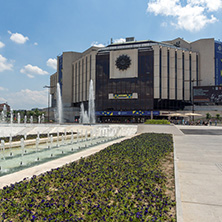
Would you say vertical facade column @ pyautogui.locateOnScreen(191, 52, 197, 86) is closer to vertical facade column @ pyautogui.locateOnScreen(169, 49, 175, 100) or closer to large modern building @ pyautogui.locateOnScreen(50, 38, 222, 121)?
large modern building @ pyautogui.locateOnScreen(50, 38, 222, 121)

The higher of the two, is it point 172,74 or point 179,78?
point 172,74

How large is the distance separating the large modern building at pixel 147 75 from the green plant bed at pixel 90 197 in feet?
172

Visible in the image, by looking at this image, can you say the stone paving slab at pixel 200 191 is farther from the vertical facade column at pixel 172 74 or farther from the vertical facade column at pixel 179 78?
the vertical facade column at pixel 179 78

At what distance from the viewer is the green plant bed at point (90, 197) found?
3.73m

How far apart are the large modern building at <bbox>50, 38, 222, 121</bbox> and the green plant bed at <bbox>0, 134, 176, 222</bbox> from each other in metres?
52.6

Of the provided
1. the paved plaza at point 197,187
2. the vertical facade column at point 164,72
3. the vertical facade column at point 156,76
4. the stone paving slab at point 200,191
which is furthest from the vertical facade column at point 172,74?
the stone paving slab at point 200,191

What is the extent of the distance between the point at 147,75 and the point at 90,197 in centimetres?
5728

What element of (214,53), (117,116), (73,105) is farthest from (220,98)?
(73,105)

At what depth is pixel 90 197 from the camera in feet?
15.3

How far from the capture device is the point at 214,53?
209 feet

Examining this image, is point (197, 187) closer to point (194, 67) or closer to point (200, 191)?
point (200, 191)

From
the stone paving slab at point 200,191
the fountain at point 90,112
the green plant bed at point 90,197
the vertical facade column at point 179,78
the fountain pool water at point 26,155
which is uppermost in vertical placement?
the vertical facade column at point 179,78

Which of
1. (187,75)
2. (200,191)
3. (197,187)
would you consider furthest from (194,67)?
(200,191)

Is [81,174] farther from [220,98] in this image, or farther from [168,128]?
[220,98]
